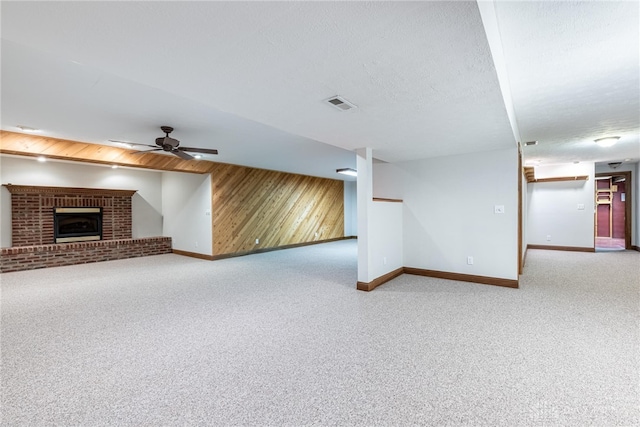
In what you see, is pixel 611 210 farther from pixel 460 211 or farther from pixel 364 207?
pixel 364 207

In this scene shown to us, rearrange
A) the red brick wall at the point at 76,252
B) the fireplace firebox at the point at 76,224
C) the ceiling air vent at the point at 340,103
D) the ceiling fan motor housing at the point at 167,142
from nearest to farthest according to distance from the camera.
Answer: the ceiling air vent at the point at 340,103, the ceiling fan motor housing at the point at 167,142, the red brick wall at the point at 76,252, the fireplace firebox at the point at 76,224

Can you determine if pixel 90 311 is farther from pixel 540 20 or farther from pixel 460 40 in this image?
pixel 540 20

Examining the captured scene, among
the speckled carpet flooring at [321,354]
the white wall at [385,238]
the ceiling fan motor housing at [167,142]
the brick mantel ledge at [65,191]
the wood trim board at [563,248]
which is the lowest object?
the speckled carpet flooring at [321,354]

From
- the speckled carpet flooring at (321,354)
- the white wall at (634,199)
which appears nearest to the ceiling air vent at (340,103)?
the speckled carpet flooring at (321,354)

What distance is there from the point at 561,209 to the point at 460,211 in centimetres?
533

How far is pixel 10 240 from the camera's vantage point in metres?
5.80

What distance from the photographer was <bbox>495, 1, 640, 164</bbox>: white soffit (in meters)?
1.79

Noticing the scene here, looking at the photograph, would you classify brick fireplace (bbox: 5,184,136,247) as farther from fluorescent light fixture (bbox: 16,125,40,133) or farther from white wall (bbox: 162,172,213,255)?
fluorescent light fixture (bbox: 16,125,40,133)

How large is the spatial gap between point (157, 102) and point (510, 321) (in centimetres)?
439

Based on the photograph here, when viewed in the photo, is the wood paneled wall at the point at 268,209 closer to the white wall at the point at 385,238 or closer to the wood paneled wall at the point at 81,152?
the wood paneled wall at the point at 81,152

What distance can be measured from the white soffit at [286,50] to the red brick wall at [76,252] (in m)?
5.97

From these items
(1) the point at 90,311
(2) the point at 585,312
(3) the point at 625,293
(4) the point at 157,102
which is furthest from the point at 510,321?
(1) the point at 90,311

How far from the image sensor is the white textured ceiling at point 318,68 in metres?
1.44

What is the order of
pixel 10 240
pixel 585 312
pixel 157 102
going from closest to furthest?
pixel 157 102 → pixel 585 312 → pixel 10 240
